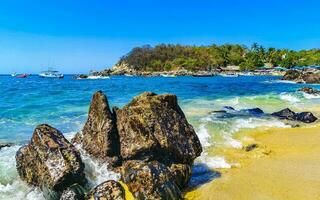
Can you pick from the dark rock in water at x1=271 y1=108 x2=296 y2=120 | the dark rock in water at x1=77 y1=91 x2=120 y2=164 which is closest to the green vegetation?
the dark rock in water at x1=271 y1=108 x2=296 y2=120

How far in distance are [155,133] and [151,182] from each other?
1890mm

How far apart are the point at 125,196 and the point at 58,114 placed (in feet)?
52.4

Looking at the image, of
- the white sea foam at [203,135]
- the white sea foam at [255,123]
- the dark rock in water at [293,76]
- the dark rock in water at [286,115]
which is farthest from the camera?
the dark rock in water at [293,76]

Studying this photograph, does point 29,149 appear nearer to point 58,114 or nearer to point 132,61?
point 58,114

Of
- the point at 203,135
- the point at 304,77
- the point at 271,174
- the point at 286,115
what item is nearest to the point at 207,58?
the point at 304,77

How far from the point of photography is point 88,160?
10320mm

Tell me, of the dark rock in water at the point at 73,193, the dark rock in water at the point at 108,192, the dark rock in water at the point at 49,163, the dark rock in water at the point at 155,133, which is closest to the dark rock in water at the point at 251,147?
the dark rock in water at the point at 155,133

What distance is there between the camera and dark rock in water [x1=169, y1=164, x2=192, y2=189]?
8877mm

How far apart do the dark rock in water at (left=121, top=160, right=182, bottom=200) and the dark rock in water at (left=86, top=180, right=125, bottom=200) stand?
1.01 ft

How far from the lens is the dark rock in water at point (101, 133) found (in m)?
10.3

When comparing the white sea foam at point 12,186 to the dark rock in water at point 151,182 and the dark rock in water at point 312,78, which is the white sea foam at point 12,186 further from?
the dark rock in water at point 312,78

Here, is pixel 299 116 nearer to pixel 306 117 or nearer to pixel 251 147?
pixel 306 117

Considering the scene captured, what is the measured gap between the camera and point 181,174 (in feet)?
29.8

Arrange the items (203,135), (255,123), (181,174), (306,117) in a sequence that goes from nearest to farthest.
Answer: (181,174), (203,135), (255,123), (306,117)
